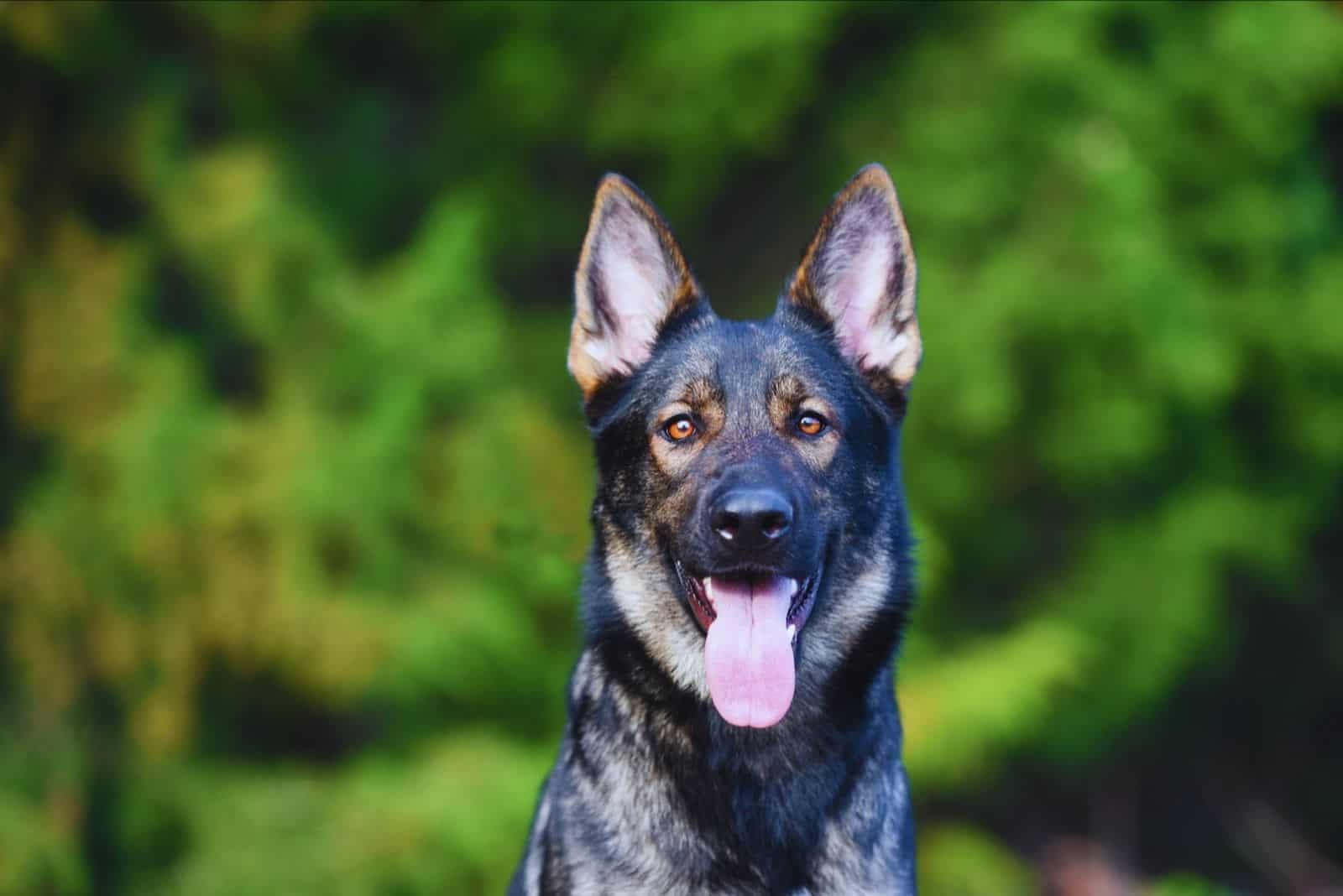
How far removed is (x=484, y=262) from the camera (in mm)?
7289

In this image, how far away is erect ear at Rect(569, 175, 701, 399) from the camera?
327 centimetres

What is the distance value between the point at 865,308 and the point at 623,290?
662 mm

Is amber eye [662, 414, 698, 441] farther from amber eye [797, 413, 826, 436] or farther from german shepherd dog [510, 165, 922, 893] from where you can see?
amber eye [797, 413, 826, 436]

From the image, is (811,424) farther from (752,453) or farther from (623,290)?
(623,290)

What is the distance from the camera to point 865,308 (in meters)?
3.41

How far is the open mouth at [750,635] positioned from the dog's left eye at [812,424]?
1.29 ft

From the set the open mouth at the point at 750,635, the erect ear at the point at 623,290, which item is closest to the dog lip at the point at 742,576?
the open mouth at the point at 750,635

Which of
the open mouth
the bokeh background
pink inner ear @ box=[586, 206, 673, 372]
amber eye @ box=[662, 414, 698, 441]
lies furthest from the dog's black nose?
the bokeh background

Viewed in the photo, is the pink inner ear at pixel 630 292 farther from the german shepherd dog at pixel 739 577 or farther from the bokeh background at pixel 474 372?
the bokeh background at pixel 474 372

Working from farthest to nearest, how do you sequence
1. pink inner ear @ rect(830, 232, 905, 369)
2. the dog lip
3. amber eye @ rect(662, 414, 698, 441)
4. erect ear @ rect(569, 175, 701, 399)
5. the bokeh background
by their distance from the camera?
1. the bokeh background
2. pink inner ear @ rect(830, 232, 905, 369)
3. erect ear @ rect(569, 175, 701, 399)
4. amber eye @ rect(662, 414, 698, 441)
5. the dog lip

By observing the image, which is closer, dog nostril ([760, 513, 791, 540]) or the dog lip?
dog nostril ([760, 513, 791, 540])

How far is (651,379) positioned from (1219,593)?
252 inches

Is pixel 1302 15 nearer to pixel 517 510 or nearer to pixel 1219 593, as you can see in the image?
pixel 1219 593

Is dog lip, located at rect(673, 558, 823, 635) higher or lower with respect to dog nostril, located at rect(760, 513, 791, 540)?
lower
